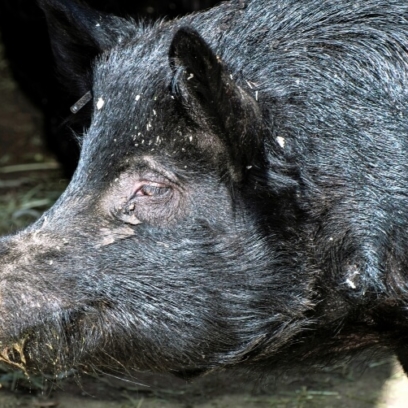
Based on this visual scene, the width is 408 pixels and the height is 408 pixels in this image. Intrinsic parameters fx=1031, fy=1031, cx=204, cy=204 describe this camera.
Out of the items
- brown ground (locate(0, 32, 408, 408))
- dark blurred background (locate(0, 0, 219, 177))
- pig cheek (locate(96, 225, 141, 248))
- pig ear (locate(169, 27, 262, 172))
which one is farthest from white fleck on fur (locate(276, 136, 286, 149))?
dark blurred background (locate(0, 0, 219, 177))

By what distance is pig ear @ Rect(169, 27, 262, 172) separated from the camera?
3.74 meters

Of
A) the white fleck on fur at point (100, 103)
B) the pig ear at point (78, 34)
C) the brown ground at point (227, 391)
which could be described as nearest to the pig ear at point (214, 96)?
the white fleck on fur at point (100, 103)

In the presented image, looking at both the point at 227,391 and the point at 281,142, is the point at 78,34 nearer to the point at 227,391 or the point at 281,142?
the point at 281,142

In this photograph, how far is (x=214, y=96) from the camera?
383 centimetres

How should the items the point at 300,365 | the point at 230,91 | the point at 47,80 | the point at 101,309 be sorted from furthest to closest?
1. the point at 47,80
2. the point at 300,365
3. the point at 101,309
4. the point at 230,91

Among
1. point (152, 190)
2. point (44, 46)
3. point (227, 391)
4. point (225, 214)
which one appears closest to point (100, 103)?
point (152, 190)

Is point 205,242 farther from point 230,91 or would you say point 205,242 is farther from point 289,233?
point 230,91

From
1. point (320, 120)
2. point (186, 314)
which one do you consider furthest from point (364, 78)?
point (186, 314)

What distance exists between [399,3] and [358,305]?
1.29 m

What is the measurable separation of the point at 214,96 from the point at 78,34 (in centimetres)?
120

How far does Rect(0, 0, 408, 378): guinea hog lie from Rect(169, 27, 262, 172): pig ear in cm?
1

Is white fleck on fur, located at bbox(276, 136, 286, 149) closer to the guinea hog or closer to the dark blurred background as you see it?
the guinea hog

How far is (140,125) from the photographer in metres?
4.15

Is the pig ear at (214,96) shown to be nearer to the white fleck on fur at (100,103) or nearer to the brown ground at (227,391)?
the white fleck on fur at (100,103)
